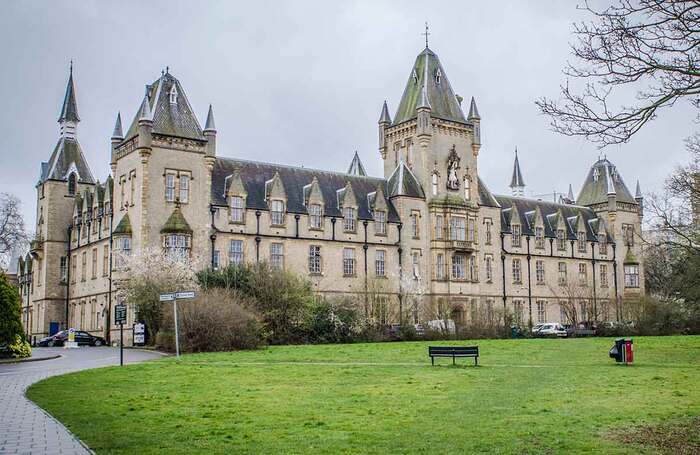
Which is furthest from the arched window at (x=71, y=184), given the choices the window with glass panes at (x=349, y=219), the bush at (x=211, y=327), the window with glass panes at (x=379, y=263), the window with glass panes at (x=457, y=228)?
the window with glass panes at (x=457, y=228)

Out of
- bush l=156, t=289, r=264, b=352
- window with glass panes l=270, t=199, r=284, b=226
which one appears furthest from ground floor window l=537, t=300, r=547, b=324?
bush l=156, t=289, r=264, b=352

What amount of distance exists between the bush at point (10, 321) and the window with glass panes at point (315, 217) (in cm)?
2736

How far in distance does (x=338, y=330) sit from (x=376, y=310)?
6.64 metres

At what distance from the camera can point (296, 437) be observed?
14.4 meters

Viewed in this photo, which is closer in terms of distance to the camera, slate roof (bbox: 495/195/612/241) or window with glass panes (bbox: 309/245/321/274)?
window with glass panes (bbox: 309/245/321/274)

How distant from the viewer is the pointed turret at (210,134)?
57.1 metres

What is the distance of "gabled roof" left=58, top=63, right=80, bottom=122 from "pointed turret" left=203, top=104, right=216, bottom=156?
73.2 ft

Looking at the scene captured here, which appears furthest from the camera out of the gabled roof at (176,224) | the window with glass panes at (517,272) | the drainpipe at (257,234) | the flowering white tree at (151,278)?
the window with glass panes at (517,272)

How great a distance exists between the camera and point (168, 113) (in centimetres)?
5650

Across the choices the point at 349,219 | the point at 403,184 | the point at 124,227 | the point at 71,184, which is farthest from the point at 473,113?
the point at 71,184

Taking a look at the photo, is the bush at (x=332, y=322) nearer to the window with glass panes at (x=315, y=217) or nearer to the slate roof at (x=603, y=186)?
the window with glass panes at (x=315, y=217)

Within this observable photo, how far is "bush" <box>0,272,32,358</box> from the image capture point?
121ft

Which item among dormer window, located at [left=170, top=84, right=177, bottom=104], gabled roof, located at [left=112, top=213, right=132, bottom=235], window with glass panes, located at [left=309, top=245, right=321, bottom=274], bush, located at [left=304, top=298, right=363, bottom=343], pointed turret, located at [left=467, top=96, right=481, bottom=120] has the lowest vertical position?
bush, located at [left=304, top=298, right=363, bottom=343]

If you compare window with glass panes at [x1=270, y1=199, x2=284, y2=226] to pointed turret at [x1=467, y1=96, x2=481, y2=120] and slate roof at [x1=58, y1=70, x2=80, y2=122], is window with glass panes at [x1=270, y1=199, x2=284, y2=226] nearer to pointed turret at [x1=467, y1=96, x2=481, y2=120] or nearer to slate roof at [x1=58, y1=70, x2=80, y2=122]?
pointed turret at [x1=467, y1=96, x2=481, y2=120]
